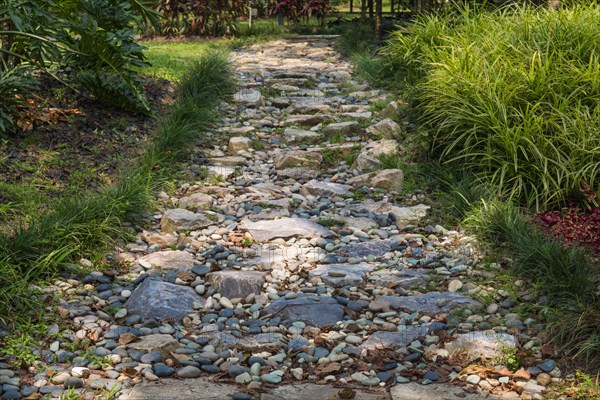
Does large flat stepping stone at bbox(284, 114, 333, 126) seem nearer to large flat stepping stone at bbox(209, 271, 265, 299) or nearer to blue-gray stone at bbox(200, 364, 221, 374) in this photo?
large flat stepping stone at bbox(209, 271, 265, 299)

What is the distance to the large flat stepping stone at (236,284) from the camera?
3.94 metres

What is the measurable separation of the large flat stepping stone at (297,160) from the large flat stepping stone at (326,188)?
18.2 inches

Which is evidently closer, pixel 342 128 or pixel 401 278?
pixel 401 278

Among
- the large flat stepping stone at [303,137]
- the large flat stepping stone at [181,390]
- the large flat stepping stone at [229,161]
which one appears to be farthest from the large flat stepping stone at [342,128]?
the large flat stepping stone at [181,390]

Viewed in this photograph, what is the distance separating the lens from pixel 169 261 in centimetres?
429

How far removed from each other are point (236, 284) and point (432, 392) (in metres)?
1.27

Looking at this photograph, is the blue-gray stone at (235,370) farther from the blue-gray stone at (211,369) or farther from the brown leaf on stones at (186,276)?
the brown leaf on stones at (186,276)

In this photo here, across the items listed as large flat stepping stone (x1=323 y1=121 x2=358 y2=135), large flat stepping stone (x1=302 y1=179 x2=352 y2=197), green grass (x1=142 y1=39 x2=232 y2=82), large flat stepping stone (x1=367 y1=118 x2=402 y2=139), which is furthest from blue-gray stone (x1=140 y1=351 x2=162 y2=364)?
green grass (x1=142 y1=39 x2=232 y2=82)

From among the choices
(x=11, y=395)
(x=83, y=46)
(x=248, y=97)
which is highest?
(x=83, y=46)

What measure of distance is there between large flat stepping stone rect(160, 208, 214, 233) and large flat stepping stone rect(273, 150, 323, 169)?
1229mm

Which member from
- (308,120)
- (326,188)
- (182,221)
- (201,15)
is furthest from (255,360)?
(201,15)

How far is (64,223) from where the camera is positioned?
4117 mm

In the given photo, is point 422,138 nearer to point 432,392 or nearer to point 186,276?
point 186,276

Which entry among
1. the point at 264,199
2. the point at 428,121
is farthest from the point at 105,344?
the point at 428,121
